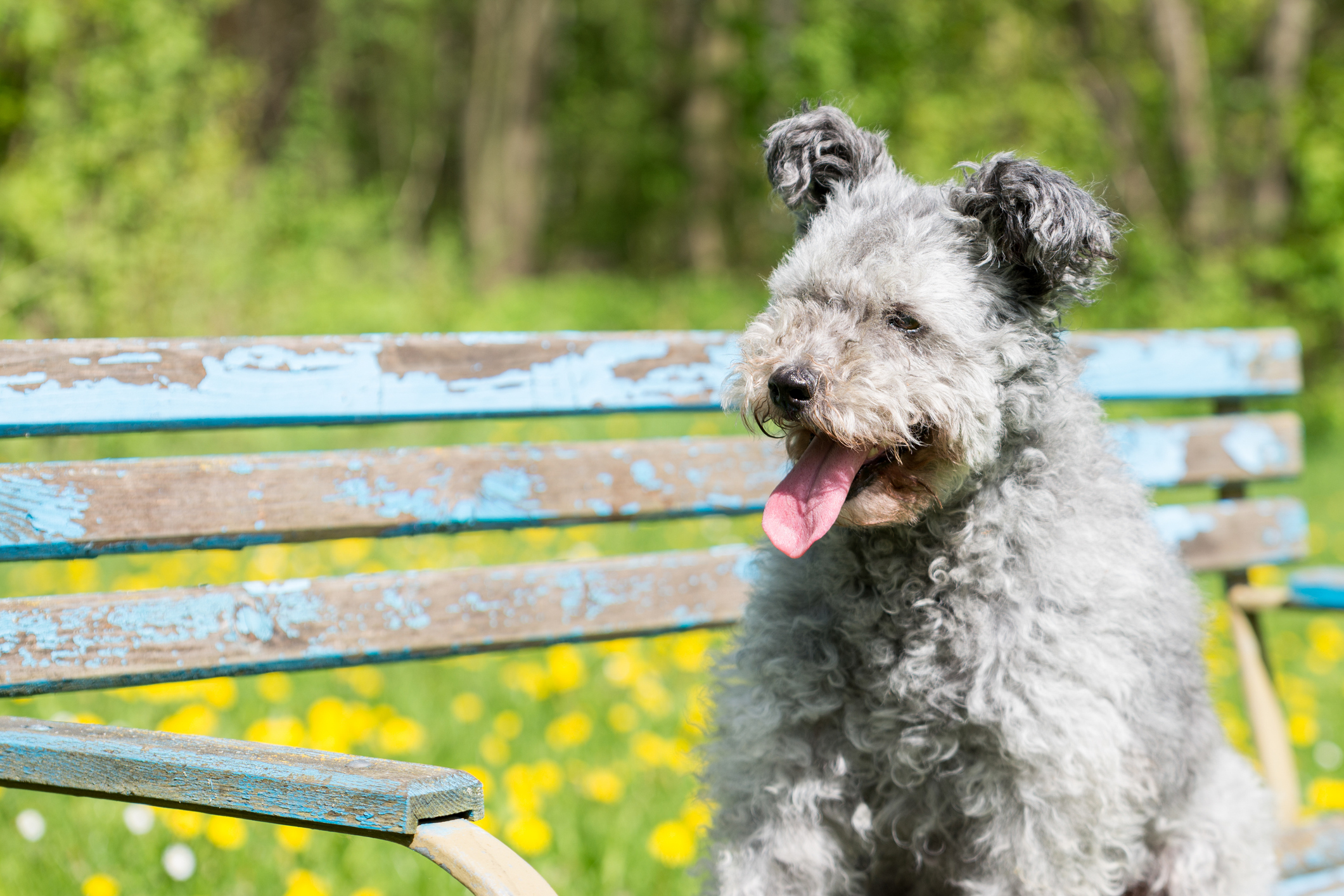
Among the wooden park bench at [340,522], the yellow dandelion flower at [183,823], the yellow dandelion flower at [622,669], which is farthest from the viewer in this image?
the yellow dandelion flower at [622,669]

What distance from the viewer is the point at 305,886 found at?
112 inches

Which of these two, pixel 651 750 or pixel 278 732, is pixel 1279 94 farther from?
pixel 278 732

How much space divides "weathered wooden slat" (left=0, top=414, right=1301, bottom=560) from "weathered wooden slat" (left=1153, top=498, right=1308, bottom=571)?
50 centimetres

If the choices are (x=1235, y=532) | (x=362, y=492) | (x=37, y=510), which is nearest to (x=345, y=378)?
(x=362, y=492)

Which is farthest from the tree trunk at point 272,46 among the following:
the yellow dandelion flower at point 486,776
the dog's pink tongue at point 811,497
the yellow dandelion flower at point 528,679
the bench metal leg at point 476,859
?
the bench metal leg at point 476,859

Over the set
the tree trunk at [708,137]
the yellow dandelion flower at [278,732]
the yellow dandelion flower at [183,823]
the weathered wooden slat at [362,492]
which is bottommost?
the yellow dandelion flower at [183,823]

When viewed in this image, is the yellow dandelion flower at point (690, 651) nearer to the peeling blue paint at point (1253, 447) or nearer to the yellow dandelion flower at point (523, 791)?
the yellow dandelion flower at point (523, 791)

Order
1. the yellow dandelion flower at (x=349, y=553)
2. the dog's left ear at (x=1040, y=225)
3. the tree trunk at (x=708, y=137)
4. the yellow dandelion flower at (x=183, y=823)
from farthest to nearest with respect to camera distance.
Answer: the tree trunk at (x=708, y=137), the yellow dandelion flower at (x=349, y=553), the yellow dandelion flower at (x=183, y=823), the dog's left ear at (x=1040, y=225)

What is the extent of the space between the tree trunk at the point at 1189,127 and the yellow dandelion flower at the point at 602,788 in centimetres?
1026

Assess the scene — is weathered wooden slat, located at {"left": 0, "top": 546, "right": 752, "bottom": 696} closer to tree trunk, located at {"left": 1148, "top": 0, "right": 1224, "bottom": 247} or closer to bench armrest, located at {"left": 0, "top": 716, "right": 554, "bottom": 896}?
bench armrest, located at {"left": 0, "top": 716, "right": 554, "bottom": 896}

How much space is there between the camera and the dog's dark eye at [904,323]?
88.6 inches

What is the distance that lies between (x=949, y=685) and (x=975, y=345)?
0.63 meters

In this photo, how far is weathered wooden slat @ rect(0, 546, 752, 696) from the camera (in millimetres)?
2348

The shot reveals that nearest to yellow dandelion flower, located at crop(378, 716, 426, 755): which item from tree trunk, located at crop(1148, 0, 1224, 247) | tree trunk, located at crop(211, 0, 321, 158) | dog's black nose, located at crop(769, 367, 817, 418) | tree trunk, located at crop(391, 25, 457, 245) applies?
dog's black nose, located at crop(769, 367, 817, 418)
